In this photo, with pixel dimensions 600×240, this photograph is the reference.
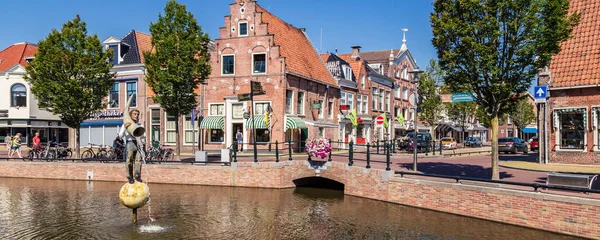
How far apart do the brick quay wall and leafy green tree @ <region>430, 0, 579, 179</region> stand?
249 cm

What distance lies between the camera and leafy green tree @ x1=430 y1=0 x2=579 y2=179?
13.7 meters

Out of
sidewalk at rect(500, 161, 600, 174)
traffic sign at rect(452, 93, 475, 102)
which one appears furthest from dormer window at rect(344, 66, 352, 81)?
traffic sign at rect(452, 93, 475, 102)

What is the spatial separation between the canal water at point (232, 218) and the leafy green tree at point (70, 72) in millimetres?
7656

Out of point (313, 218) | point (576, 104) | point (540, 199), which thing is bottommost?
point (313, 218)

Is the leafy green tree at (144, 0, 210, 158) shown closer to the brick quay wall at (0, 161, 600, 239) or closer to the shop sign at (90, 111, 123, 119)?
the brick quay wall at (0, 161, 600, 239)

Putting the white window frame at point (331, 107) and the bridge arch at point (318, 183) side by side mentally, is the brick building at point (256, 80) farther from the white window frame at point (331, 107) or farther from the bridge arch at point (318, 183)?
the bridge arch at point (318, 183)

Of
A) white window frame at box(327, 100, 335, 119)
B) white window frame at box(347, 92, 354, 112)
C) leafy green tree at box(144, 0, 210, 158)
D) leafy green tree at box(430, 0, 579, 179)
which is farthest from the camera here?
white window frame at box(347, 92, 354, 112)

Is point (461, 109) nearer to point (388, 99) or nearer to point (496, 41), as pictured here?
point (388, 99)

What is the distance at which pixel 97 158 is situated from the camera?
24.1 meters

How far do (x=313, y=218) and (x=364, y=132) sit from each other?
28.8 metres

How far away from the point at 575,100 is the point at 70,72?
2639cm

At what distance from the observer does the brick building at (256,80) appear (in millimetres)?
29938

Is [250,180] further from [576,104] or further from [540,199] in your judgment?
[576,104]

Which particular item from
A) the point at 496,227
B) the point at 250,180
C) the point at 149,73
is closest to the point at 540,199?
the point at 496,227
